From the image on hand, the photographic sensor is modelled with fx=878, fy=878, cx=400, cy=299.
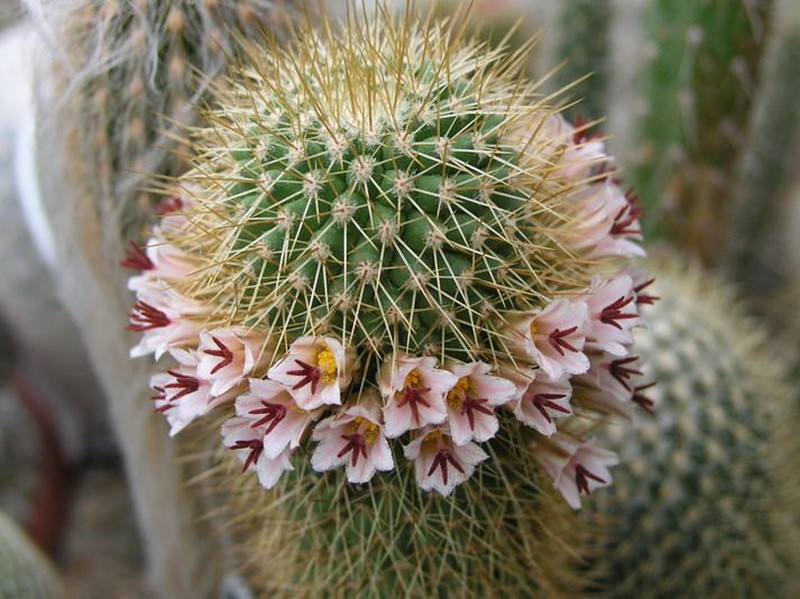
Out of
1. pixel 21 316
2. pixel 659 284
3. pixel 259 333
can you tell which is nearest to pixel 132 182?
pixel 259 333

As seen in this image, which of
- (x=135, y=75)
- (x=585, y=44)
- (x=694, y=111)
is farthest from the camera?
(x=585, y=44)

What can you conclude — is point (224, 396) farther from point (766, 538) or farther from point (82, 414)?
point (82, 414)

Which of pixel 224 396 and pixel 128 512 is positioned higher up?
pixel 224 396

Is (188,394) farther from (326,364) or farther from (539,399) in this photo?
(539,399)

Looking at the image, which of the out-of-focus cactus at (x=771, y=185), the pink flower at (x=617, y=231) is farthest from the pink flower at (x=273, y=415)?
the out-of-focus cactus at (x=771, y=185)

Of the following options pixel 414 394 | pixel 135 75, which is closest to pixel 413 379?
pixel 414 394

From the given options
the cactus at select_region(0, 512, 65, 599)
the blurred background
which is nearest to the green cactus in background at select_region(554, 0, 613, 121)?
the blurred background

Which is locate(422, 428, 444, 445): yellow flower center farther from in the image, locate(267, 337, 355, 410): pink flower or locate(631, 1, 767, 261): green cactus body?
locate(631, 1, 767, 261): green cactus body
